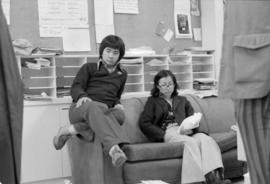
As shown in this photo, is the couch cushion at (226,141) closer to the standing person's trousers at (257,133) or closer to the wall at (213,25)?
the wall at (213,25)

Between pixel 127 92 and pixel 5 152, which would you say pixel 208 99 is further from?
pixel 5 152

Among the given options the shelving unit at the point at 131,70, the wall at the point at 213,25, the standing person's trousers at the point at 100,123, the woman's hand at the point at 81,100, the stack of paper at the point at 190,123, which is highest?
the wall at the point at 213,25

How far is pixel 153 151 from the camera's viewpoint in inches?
130

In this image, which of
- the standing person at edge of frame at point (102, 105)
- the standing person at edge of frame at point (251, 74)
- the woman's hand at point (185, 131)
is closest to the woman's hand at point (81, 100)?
the standing person at edge of frame at point (102, 105)

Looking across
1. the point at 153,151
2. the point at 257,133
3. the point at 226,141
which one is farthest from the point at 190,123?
the point at 257,133

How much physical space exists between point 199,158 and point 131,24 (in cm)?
192

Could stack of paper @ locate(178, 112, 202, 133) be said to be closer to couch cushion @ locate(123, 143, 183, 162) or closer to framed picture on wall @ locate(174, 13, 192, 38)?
couch cushion @ locate(123, 143, 183, 162)

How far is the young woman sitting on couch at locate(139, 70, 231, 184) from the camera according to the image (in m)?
3.29

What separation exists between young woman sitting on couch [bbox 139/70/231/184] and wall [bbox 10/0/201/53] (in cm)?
98

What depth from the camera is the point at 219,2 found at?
5004 mm

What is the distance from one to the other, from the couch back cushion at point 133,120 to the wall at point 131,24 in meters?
0.83

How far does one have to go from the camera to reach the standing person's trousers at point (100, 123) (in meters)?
3.13

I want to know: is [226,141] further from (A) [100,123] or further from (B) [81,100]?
(B) [81,100]

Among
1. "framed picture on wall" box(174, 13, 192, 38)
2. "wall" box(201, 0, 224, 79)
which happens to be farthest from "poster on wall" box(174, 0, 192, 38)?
"wall" box(201, 0, 224, 79)
